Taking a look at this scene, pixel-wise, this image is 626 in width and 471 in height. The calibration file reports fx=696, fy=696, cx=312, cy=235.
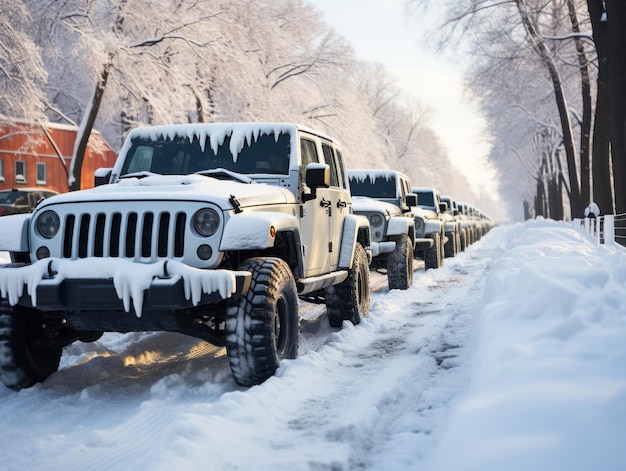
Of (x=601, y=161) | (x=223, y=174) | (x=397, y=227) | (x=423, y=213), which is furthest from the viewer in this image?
(x=601, y=161)

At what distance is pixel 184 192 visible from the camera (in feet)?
16.1

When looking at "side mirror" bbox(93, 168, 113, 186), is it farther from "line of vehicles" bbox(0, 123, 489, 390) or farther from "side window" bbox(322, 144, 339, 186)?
"side window" bbox(322, 144, 339, 186)

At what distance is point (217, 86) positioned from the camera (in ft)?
80.6

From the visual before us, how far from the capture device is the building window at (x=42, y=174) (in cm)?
3506

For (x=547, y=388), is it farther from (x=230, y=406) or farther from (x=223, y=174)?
(x=223, y=174)

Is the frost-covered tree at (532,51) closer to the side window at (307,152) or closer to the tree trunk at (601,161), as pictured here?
the tree trunk at (601,161)

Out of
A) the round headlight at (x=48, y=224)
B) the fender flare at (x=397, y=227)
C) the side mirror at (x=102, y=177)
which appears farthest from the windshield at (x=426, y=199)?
the round headlight at (x=48, y=224)

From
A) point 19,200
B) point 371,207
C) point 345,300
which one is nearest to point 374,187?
point 371,207

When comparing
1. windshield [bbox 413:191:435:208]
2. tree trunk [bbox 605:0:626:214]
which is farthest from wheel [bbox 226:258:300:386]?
windshield [bbox 413:191:435:208]

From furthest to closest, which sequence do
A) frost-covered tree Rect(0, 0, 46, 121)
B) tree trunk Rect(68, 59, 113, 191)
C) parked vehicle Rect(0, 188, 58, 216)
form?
1. parked vehicle Rect(0, 188, 58, 216)
2. tree trunk Rect(68, 59, 113, 191)
3. frost-covered tree Rect(0, 0, 46, 121)

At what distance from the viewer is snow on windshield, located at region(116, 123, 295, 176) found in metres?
6.36

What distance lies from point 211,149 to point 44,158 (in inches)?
1246

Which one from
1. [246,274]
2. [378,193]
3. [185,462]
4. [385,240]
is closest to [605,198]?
[378,193]

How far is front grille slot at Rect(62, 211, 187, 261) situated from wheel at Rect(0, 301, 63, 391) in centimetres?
58
